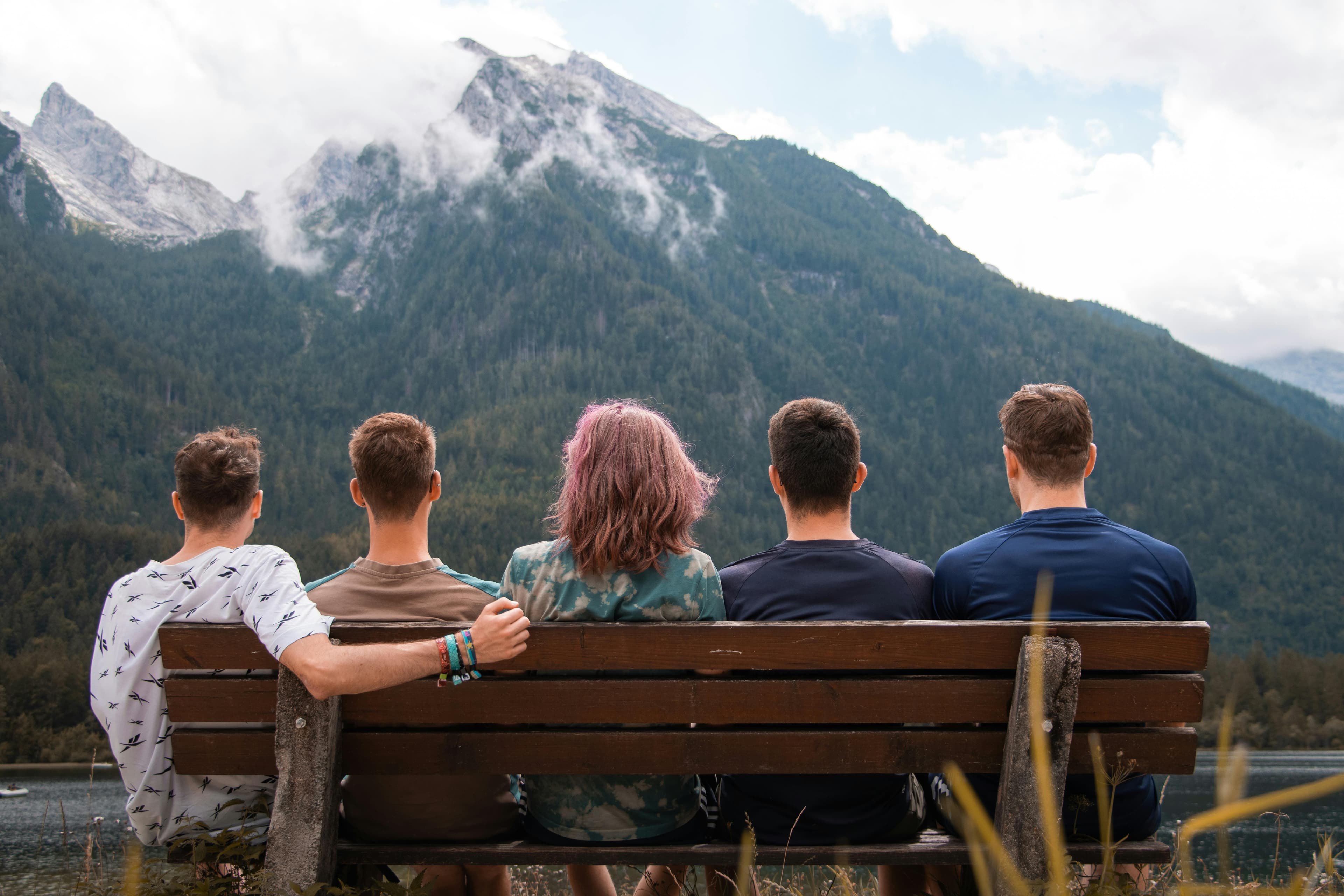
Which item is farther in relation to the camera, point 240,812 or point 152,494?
point 152,494

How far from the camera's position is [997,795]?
10.5 ft

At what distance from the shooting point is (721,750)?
3.00m

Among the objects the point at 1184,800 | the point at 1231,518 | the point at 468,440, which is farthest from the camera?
the point at 1231,518

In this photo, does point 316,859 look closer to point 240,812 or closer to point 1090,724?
point 240,812

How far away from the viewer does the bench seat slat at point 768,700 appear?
2.97 m

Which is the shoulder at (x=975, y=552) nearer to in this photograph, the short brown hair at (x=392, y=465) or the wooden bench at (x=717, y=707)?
the wooden bench at (x=717, y=707)

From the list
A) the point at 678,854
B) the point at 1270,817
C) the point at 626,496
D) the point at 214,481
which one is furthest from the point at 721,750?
the point at 1270,817

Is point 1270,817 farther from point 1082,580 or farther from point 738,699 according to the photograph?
point 738,699

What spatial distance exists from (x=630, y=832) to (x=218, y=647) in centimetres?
149

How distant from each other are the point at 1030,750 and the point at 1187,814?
166ft

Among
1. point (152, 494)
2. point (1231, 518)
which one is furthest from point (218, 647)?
point (1231, 518)

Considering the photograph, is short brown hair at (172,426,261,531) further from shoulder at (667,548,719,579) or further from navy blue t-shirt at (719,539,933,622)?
navy blue t-shirt at (719,539,933,622)

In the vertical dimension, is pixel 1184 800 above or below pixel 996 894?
below

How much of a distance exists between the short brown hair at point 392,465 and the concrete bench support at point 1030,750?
7.47 feet
